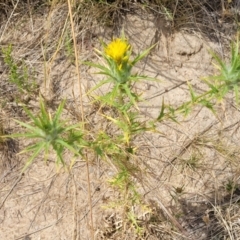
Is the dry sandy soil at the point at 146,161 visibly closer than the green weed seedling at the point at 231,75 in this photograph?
No

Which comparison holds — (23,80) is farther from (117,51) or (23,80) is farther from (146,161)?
(117,51)

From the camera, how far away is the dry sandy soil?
2025 millimetres

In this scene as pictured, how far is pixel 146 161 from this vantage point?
2.10m

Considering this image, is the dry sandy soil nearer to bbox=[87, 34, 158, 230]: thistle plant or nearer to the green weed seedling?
bbox=[87, 34, 158, 230]: thistle plant

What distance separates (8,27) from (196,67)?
1085 millimetres

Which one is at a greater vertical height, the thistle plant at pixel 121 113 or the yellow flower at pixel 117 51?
the yellow flower at pixel 117 51

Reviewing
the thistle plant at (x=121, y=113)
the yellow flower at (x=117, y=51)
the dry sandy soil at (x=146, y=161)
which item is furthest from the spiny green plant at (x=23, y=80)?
the yellow flower at (x=117, y=51)

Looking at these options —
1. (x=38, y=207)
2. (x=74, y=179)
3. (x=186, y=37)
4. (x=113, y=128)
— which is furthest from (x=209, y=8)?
(x=38, y=207)

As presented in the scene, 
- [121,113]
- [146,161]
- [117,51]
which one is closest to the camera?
[117,51]

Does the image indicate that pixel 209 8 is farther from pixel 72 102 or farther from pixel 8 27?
pixel 8 27

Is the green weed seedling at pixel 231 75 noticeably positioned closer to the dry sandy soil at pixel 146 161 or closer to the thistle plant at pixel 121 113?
the thistle plant at pixel 121 113

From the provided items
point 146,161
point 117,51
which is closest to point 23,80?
point 146,161

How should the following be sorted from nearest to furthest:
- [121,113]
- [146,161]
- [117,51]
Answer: [117,51]
[121,113]
[146,161]

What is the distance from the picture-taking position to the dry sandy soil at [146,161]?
2.03 m
